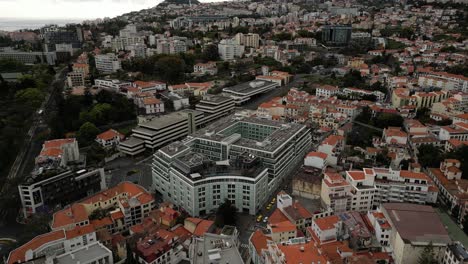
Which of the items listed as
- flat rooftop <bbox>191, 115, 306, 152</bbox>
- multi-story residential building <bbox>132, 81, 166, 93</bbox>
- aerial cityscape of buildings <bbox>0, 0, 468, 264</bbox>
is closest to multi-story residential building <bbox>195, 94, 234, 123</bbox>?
aerial cityscape of buildings <bbox>0, 0, 468, 264</bbox>

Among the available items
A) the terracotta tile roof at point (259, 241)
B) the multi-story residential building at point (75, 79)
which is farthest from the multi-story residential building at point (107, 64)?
the terracotta tile roof at point (259, 241)

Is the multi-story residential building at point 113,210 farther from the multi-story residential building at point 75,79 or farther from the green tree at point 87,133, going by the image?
the multi-story residential building at point 75,79

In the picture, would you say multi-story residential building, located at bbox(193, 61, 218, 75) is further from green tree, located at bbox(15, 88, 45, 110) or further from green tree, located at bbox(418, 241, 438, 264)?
green tree, located at bbox(418, 241, 438, 264)

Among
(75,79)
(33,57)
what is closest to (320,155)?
(75,79)

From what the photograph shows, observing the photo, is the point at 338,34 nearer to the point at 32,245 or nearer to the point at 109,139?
the point at 109,139

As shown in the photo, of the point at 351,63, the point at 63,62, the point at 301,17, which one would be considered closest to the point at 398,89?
the point at 351,63

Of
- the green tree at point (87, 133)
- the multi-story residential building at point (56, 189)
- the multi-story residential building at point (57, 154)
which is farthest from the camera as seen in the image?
the green tree at point (87, 133)
